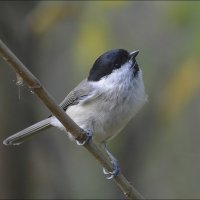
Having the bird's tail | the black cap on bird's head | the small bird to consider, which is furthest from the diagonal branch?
the bird's tail

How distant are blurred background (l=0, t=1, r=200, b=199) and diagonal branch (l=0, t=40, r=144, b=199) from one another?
1.08 m

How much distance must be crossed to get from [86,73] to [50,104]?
236 cm

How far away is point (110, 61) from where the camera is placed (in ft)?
9.36

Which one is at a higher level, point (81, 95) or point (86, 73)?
point (81, 95)

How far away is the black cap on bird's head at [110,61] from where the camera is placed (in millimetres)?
2836

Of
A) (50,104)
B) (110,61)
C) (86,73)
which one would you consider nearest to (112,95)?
(110,61)

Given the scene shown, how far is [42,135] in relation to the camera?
405cm

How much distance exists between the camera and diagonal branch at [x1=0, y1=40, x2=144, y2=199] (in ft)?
5.45

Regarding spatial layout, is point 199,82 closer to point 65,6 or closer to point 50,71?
point 65,6

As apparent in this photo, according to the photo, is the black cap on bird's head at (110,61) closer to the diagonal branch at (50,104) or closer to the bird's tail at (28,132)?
the bird's tail at (28,132)

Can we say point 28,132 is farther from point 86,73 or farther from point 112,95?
point 86,73

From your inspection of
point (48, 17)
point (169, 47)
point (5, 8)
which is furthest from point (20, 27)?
point (169, 47)

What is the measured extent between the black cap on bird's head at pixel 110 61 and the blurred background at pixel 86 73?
1.36 ft

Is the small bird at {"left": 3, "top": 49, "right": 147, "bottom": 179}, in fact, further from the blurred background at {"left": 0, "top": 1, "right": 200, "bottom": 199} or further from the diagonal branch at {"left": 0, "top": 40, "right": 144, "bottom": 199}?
the diagonal branch at {"left": 0, "top": 40, "right": 144, "bottom": 199}
